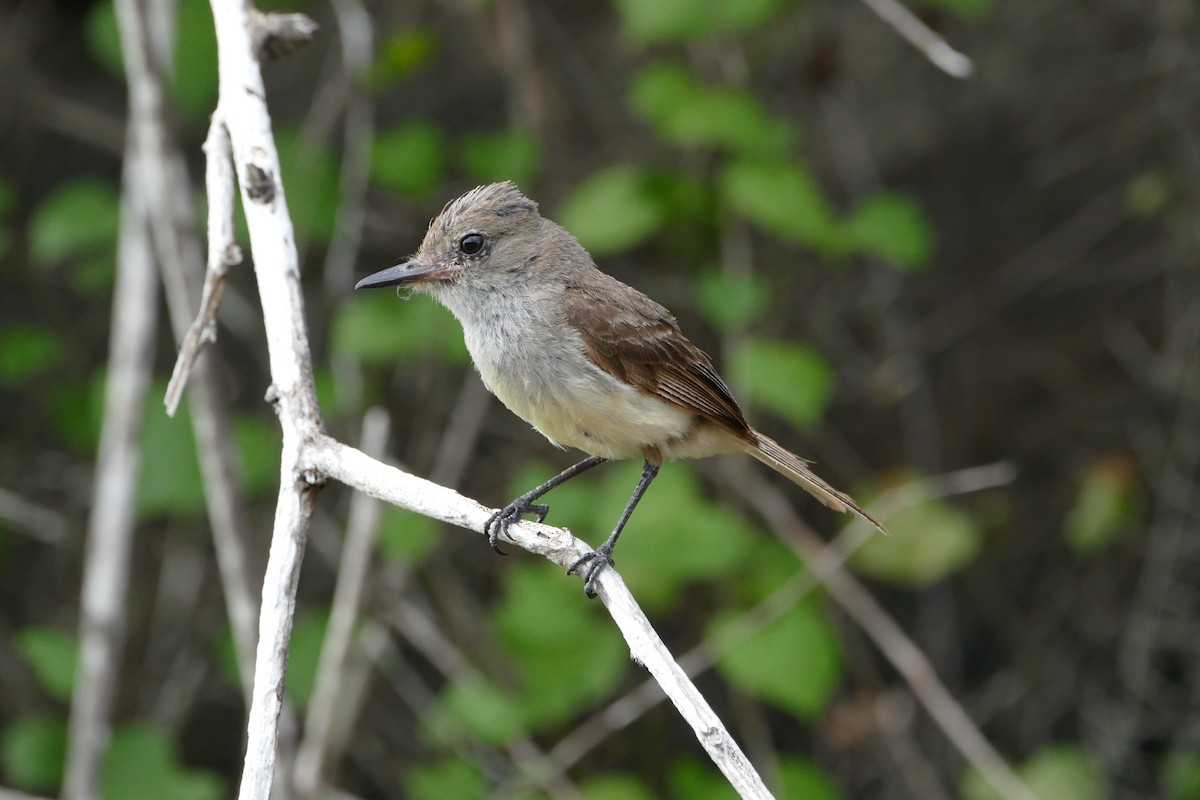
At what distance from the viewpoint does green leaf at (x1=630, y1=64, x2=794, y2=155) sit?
4500mm

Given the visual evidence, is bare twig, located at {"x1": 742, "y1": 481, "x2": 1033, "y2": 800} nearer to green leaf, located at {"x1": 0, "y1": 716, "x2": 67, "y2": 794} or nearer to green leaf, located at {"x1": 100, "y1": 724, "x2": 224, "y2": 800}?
green leaf, located at {"x1": 100, "y1": 724, "x2": 224, "y2": 800}

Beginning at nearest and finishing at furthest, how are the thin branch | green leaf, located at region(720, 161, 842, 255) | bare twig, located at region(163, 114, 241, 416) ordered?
1. the thin branch
2. bare twig, located at region(163, 114, 241, 416)
3. green leaf, located at region(720, 161, 842, 255)

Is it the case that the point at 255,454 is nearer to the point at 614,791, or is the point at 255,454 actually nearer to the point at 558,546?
the point at 614,791

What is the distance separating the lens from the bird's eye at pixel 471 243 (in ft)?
11.8

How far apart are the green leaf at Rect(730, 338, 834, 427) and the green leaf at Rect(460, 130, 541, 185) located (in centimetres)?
109

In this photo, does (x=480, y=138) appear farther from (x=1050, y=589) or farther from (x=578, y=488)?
(x=1050, y=589)

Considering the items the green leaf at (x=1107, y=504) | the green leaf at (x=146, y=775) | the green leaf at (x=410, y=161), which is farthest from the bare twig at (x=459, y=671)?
the green leaf at (x=1107, y=504)

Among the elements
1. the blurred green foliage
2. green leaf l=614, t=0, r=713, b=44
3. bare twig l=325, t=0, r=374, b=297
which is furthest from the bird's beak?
the blurred green foliage

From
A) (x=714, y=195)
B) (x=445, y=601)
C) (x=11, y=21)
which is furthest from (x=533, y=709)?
A: (x=11, y=21)

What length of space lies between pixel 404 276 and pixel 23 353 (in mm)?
2388

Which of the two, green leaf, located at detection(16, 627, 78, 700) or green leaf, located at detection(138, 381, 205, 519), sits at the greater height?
green leaf, located at detection(138, 381, 205, 519)

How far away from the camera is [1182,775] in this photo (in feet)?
17.1

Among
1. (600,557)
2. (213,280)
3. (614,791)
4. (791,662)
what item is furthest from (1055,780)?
(213,280)

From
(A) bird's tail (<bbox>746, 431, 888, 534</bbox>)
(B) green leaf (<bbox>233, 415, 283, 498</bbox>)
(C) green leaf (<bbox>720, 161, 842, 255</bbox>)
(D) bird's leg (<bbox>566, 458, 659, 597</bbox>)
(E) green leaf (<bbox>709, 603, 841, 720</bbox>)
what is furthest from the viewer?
(B) green leaf (<bbox>233, 415, 283, 498</bbox>)
